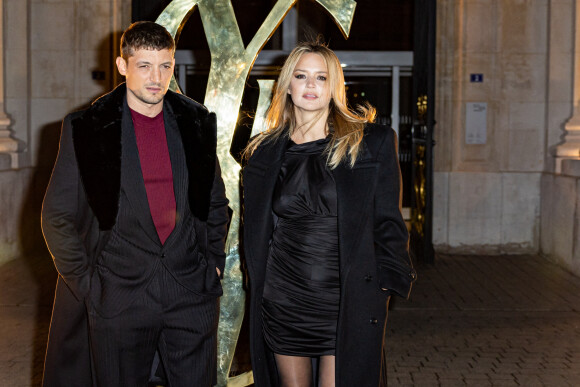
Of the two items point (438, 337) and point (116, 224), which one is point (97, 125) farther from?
point (438, 337)

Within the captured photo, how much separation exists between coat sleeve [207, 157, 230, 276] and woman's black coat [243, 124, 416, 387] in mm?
136

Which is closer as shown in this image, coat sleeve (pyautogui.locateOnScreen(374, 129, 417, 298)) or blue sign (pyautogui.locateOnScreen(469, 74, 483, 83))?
coat sleeve (pyautogui.locateOnScreen(374, 129, 417, 298))

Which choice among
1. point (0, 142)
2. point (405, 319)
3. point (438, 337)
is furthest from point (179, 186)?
point (0, 142)

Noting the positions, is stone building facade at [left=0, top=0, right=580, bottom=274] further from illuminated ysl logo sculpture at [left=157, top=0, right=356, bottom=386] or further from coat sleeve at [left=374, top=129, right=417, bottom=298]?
coat sleeve at [left=374, top=129, right=417, bottom=298]

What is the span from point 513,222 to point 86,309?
27.1 ft

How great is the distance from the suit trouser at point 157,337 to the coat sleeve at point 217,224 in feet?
0.64

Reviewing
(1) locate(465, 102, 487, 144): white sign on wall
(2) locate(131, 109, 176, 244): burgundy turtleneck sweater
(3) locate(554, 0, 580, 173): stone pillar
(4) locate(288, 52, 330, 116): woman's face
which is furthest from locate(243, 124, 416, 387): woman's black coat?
(1) locate(465, 102, 487, 144): white sign on wall

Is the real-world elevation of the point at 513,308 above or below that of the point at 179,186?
below

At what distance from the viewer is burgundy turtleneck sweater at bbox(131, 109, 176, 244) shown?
3.02 metres

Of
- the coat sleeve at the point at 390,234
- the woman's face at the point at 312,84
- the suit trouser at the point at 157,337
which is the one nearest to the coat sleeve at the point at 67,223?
Answer: the suit trouser at the point at 157,337

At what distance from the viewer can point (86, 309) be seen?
3104 mm

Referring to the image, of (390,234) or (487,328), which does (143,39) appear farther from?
(487,328)

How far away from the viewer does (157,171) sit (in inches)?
120

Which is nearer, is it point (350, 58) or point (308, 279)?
point (308, 279)
